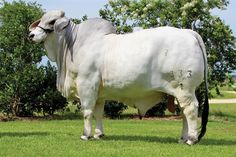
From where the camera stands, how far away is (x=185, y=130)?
11406mm

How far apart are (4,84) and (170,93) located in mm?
11966

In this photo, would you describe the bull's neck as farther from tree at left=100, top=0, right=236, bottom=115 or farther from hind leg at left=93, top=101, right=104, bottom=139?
tree at left=100, top=0, right=236, bottom=115

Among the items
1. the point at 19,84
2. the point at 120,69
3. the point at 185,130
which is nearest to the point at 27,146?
the point at 120,69

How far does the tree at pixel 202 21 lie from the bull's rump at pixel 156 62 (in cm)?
1222

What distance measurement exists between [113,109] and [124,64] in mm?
11862

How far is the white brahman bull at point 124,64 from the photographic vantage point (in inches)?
427

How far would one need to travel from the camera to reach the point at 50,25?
1198cm

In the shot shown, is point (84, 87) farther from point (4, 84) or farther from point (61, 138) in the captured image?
point (4, 84)

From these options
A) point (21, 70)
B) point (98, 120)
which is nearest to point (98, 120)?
point (98, 120)

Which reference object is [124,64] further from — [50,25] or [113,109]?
[113,109]

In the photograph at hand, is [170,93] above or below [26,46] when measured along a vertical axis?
below

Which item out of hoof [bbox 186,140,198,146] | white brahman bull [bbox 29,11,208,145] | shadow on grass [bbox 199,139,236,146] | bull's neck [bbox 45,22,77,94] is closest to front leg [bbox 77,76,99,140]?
white brahman bull [bbox 29,11,208,145]

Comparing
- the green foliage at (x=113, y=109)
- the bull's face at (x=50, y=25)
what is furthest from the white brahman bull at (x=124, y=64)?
the green foliage at (x=113, y=109)

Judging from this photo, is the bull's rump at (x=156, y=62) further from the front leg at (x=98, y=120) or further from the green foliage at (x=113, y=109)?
the green foliage at (x=113, y=109)
